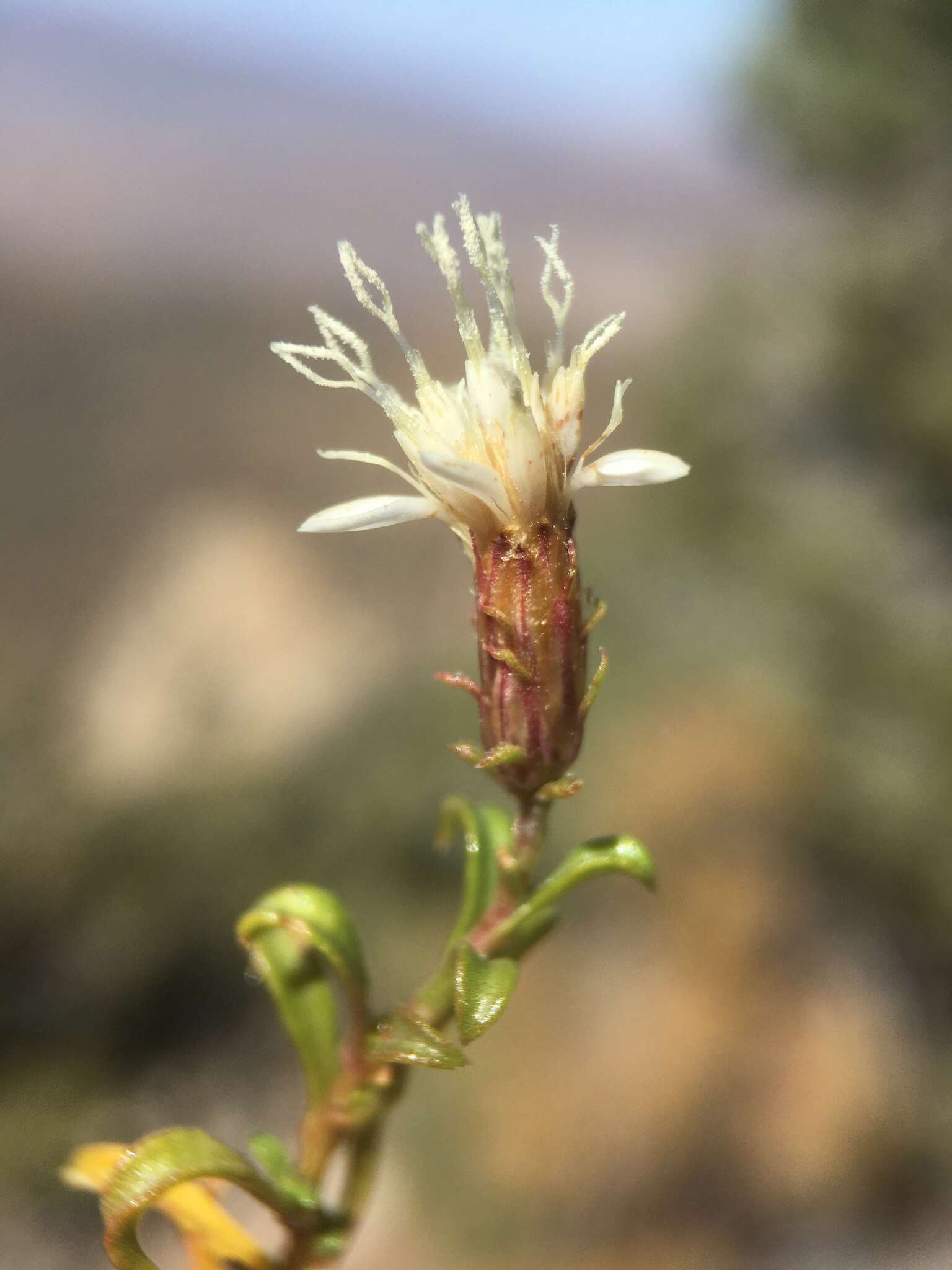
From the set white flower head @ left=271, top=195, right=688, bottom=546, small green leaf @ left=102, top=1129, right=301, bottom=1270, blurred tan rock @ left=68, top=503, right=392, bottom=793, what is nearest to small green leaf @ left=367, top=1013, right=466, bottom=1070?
small green leaf @ left=102, top=1129, right=301, bottom=1270

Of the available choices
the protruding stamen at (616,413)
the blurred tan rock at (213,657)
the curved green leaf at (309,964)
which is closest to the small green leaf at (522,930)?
the curved green leaf at (309,964)

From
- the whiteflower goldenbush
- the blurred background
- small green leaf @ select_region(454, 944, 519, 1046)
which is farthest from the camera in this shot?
the blurred background

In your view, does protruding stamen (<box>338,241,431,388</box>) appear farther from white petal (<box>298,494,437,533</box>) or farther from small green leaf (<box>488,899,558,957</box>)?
small green leaf (<box>488,899,558,957</box>)

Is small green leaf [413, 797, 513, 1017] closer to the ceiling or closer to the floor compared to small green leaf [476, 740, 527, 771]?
closer to the floor

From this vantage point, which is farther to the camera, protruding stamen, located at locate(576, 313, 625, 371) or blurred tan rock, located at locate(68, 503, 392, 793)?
blurred tan rock, located at locate(68, 503, 392, 793)

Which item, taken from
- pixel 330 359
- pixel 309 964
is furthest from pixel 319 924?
pixel 330 359

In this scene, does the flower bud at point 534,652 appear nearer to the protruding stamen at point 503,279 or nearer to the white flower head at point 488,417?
the white flower head at point 488,417
